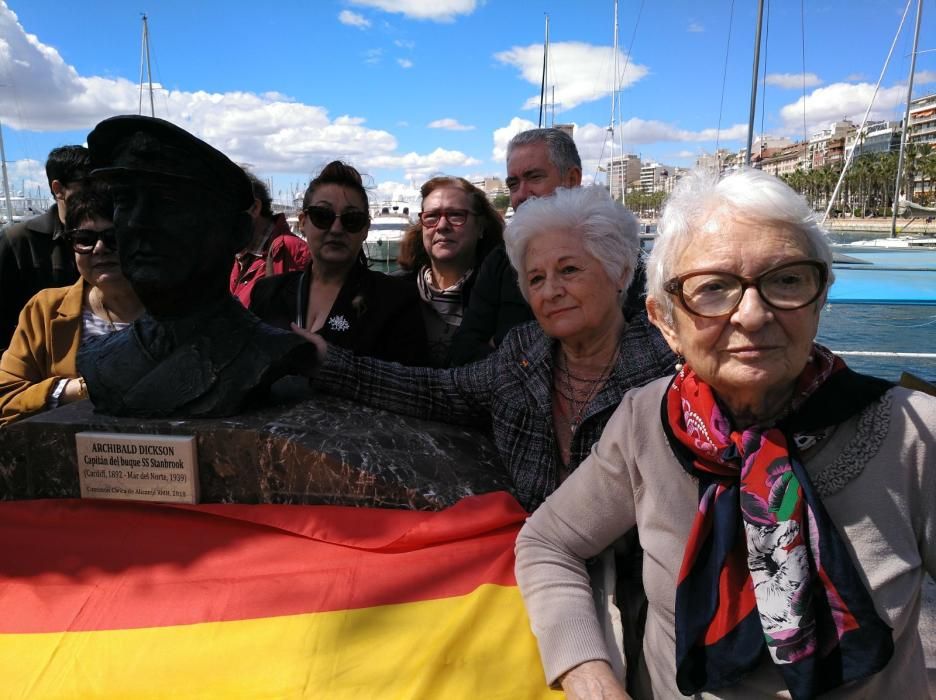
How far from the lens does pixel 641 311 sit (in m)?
2.08

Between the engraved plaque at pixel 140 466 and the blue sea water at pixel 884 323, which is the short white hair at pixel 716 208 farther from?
the blue sea water at pixel 884 323

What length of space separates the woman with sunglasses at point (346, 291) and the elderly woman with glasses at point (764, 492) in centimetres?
159

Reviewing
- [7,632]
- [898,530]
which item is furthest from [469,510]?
[7,632]

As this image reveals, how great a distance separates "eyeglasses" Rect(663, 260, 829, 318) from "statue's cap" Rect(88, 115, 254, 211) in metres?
1.58

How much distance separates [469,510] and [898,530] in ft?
3.47

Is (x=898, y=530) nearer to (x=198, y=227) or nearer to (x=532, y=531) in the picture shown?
(x=532, y=531)

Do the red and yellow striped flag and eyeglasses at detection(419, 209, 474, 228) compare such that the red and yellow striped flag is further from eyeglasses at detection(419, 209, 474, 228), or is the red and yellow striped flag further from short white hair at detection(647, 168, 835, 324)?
eyeglasses at detection(419, 209, 474, 228)

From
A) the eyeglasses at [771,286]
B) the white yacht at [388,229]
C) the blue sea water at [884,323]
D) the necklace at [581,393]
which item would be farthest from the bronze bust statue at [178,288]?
the white yacht at [388,229]

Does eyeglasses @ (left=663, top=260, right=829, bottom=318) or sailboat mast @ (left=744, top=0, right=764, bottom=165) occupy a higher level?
sailboat mast @ (left=744, top=0, right=764, bottom=165)

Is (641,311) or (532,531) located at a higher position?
(641,311)

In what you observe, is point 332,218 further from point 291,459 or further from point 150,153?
point 291,459

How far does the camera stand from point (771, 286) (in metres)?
1.24

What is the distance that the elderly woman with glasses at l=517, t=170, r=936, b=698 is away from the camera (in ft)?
3.86

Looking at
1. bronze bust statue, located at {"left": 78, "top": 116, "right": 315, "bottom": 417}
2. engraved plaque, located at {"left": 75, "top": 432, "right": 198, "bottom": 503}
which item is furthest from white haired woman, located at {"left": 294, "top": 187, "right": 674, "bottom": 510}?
engraved plaque, located at {"left": 75, "top": 432, "right": 198, "bottom": 503}
